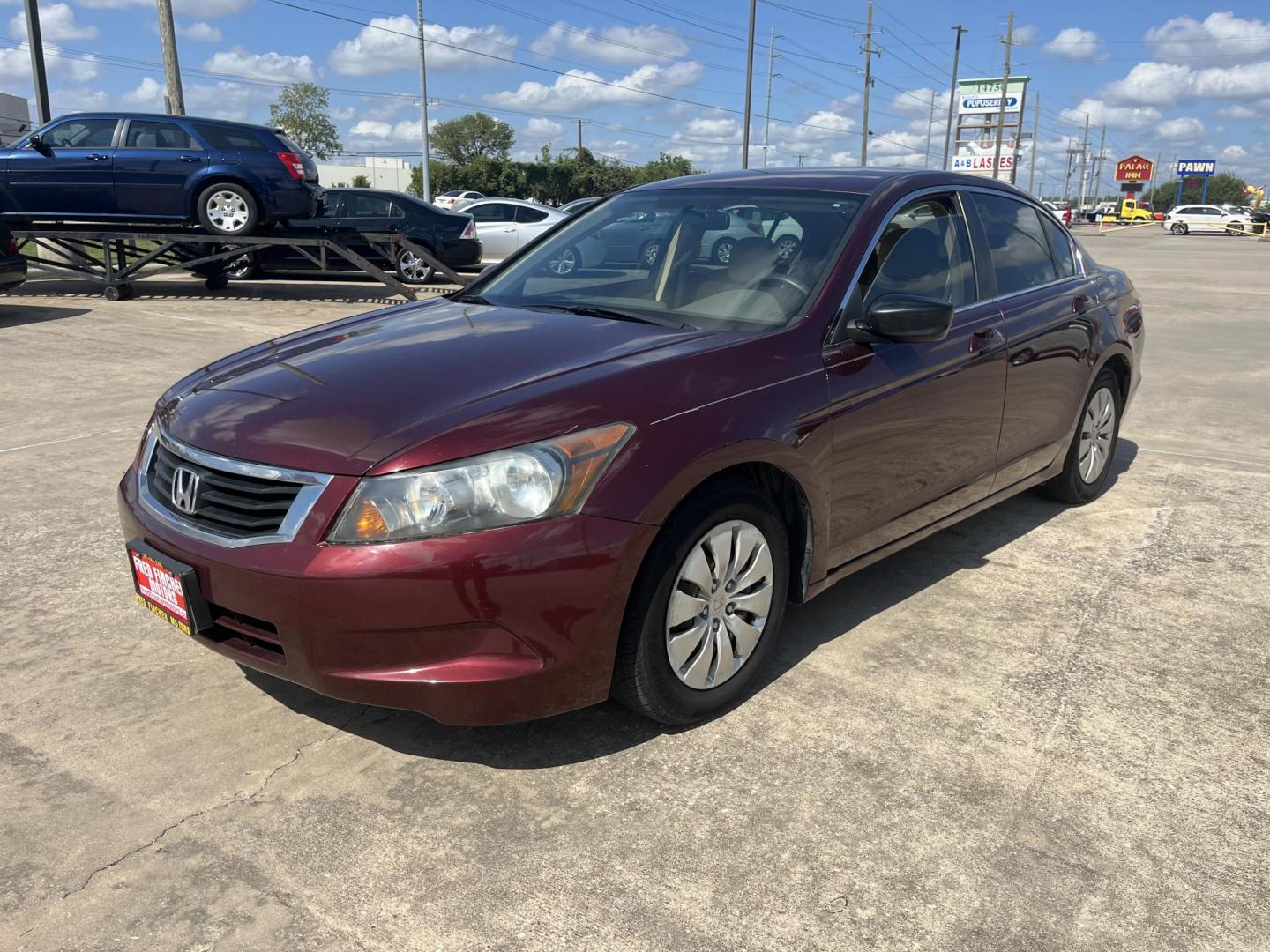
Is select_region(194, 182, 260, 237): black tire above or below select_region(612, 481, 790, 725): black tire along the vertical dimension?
above

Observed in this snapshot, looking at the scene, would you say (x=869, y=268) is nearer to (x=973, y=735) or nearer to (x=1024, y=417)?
(x=1024, y=417)

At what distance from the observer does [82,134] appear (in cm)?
1277

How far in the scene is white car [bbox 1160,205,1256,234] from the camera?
180ft

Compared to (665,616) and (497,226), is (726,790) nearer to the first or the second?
(665,616)

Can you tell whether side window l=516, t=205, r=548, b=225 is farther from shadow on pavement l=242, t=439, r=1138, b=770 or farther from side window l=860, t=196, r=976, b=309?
shadow on pavement l=242, t=439, r=1138, b=770

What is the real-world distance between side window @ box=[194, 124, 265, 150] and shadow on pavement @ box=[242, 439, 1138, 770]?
11213mm

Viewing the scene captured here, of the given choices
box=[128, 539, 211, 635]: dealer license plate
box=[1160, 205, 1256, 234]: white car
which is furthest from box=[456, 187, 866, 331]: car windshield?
box=[1160, 205, 1256, 234]: white car

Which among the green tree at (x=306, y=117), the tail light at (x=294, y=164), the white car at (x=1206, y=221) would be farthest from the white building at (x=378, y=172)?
the tail light at (x=294, y=164)

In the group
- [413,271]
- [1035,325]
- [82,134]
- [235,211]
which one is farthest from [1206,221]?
[1035,325]

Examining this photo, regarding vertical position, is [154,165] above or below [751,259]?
above

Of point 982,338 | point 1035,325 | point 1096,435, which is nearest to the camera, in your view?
point 982,338

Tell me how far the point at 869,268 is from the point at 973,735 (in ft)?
5.25

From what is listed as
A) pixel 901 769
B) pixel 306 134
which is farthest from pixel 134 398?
pixel 306 134

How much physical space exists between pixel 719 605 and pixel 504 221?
1794 cm
